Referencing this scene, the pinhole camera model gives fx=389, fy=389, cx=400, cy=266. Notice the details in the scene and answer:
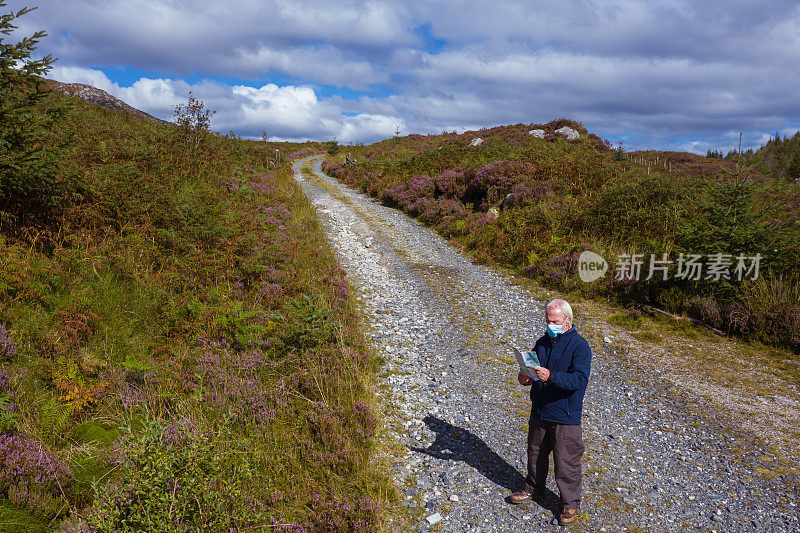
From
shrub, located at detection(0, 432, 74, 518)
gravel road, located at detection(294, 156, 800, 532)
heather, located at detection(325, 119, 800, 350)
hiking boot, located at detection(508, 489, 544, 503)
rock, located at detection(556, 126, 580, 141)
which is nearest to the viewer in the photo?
shrub, located at detection(0, 432, 74, 518)

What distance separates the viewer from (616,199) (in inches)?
547

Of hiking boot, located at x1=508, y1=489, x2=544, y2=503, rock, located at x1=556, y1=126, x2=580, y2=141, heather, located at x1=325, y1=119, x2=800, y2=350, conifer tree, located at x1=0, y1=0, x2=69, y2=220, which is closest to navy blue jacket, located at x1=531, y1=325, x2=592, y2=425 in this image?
hiking boot, located at x1=508, y1=489, x2=544, y2=503

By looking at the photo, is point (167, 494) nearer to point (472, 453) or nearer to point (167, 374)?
point (167, 374)

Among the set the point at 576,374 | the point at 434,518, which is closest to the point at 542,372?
the point at 576,374

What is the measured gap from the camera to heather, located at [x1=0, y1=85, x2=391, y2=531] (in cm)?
386

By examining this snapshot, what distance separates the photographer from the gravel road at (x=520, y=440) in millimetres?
4617

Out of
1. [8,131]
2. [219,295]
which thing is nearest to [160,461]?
[219,295]

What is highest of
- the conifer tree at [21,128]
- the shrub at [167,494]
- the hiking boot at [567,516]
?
the conifer tree at [21,128]

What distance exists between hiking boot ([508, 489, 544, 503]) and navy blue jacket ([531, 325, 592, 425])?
3.29 ft

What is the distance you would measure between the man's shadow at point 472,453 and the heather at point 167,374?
40.5 inches

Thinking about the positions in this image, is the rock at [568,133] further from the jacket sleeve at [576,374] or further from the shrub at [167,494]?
the shrub at [167,494]

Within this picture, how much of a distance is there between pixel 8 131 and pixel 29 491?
20.2 feet

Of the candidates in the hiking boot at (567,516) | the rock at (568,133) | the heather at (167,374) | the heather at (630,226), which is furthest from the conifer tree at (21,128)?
the rock at (568,133)

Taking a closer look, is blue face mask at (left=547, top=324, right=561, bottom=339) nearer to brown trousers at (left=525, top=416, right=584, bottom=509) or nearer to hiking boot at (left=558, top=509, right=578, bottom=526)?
brown trousers at (left=525, top=416, right=584, bottom=509)
